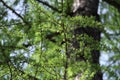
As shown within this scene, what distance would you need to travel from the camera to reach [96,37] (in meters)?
3.41

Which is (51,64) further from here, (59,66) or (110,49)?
(110,49)

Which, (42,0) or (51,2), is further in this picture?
(51,2)

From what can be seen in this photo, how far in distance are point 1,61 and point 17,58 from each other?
187 millimetres

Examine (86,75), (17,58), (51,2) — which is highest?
(17,58)

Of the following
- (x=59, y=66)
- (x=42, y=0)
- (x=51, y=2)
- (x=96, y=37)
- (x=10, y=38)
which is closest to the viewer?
(x=59, y=66)

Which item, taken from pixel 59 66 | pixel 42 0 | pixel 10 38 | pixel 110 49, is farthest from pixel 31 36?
pixel 42 0

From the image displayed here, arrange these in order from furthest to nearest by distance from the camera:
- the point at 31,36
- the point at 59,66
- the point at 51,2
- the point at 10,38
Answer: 1. the point at 51,2
2. the point at 31,36
3. the point at 10,38
4. the point at 59,66

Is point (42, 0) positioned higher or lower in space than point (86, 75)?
lower

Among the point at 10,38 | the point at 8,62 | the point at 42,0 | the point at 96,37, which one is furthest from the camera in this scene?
the point at 42,0

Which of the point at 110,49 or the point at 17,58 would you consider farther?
the point at 110,49

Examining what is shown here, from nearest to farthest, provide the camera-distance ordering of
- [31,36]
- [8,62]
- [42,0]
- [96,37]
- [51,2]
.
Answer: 1. [8,62]
2. [31,36]
3. [96,37]
4. [42,0]
5. [51,2]

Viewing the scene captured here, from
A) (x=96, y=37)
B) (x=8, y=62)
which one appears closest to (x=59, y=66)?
(x=8, y=62)

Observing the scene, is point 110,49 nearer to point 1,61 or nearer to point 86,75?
point 86,75

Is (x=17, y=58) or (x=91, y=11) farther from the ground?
(x=17, y=58)
